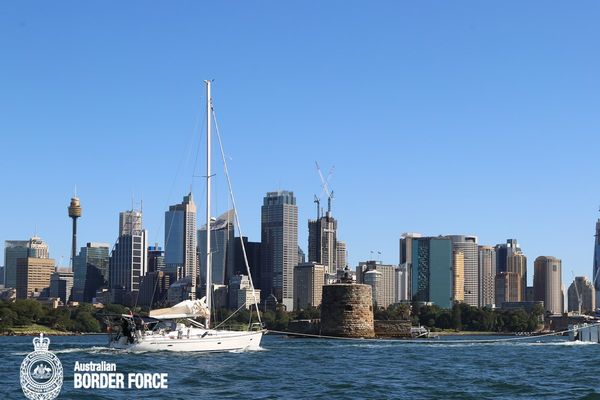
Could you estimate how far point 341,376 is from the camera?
201ft

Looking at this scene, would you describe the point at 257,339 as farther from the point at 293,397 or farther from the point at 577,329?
the point at 577,329

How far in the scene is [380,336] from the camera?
162 metres

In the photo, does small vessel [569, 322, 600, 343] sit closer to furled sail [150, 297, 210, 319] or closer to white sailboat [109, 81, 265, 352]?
white sailboat [109, 81, 265, 352]

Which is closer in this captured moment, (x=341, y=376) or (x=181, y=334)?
(x=341, y=376)

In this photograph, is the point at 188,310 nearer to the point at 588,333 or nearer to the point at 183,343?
the point at 183,343

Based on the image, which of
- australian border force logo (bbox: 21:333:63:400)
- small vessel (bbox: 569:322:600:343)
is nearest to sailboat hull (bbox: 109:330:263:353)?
australian border force logo (bbox: 21:333:63:400)

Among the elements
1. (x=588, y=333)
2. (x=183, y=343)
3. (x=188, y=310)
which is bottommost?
(x=588, y=333)

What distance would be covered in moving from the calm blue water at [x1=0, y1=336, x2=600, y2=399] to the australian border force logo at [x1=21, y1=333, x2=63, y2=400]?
666 millimetres

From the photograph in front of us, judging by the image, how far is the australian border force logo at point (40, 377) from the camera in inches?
1812

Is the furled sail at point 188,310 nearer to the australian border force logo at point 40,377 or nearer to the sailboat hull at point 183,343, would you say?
the sailboat hull at point 183,343

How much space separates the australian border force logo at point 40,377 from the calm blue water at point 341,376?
2.19 feet

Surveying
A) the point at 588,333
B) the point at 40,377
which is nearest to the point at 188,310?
the point at 40,377

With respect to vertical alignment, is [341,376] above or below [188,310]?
below

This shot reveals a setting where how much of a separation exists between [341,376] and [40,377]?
1738 centimetres
